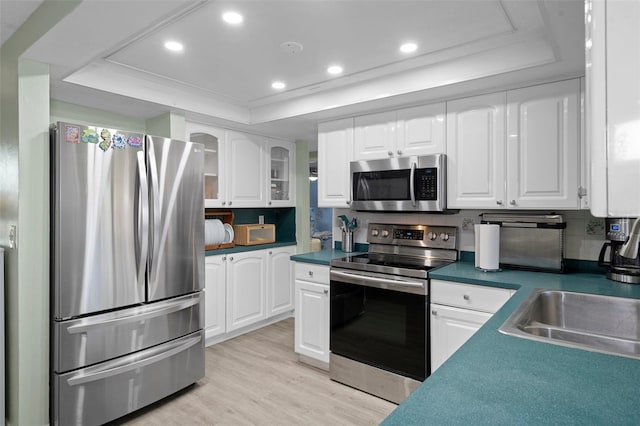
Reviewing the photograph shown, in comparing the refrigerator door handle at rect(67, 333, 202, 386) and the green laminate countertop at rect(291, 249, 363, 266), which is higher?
the green laminate countertop at rect(291, 249, 363, 266)

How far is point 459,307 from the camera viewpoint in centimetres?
230

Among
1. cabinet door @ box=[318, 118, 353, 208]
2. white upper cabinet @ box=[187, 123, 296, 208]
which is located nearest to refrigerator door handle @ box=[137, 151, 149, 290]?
white upper cabinet @ box=[187, 123, 296, 208]

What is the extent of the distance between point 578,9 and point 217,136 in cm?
293

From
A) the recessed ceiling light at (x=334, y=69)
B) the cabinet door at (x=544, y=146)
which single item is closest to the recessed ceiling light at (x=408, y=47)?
the recessed ceiling light at (x=334, y=69)

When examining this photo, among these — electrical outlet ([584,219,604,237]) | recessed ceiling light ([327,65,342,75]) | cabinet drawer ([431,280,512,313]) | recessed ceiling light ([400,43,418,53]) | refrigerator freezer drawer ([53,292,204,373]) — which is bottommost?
refrigerator freezer drawer ([53,292,204,373])

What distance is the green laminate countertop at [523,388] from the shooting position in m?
0.76

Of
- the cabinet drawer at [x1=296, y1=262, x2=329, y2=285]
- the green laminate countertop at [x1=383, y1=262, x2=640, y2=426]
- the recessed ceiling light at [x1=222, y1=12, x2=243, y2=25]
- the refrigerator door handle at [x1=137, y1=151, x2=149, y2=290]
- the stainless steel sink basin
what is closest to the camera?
the green laminate countertop at [x1=383, y1=262, x2=640, y2=426]

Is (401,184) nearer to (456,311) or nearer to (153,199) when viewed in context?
(456,311)

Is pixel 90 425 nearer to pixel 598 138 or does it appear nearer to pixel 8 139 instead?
pixel 8 139

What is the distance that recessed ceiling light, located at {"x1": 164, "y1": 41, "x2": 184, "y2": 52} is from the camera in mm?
2152

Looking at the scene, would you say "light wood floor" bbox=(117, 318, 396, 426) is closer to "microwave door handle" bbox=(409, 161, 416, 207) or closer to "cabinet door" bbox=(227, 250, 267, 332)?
"cabinet door" bbox=(227, 250, 267, 332)

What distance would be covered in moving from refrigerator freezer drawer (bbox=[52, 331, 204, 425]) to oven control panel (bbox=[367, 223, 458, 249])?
5.50 feet

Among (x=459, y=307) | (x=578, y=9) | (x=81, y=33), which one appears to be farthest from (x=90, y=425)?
(x=578, y=9)

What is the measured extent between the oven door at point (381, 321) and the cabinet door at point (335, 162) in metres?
0.72
